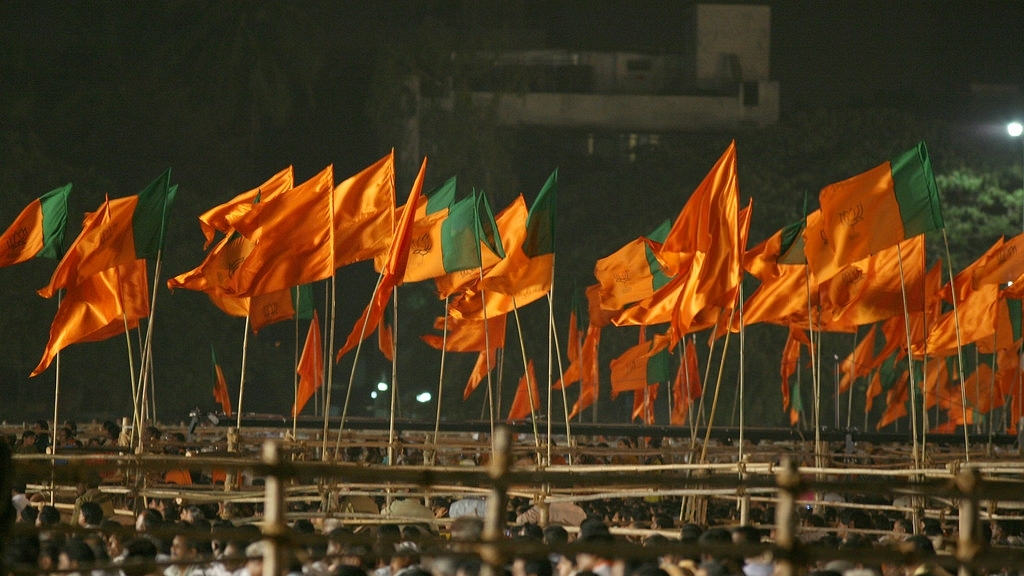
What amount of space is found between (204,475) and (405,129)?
21.5m

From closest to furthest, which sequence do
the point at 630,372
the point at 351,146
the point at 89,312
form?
1. the point at 89,312
2. the point at 630,372
3. the point at 351,146

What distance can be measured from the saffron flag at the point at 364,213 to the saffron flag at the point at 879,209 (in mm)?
4014

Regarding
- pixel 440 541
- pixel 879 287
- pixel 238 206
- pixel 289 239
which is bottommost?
pixel 440 541

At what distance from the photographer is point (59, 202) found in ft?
48.0

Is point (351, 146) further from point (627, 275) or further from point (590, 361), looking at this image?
point (627, 275)

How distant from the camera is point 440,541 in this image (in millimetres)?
6203

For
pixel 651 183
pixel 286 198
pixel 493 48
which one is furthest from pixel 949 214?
pixel 286 198

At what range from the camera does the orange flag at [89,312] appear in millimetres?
14055

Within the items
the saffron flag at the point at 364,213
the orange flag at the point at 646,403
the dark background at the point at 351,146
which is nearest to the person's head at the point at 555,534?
the saffron flag at the point at 364,213

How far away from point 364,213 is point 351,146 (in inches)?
1081

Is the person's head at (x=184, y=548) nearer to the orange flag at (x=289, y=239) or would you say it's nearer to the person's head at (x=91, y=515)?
the person's head at (x=91, y=515)

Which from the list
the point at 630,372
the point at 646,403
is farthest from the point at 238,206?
the point at 646,403

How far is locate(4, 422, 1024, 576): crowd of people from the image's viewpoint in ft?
18.0

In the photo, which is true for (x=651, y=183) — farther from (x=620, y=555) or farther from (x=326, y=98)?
(x=620, y=555)
